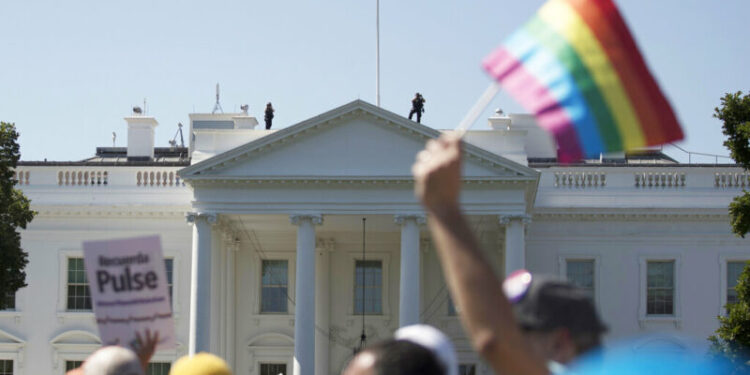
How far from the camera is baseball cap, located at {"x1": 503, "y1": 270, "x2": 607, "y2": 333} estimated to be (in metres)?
3.69

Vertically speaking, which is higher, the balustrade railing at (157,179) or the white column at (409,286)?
the balustrade railing at (157,179)

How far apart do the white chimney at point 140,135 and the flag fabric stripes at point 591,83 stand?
41.0m

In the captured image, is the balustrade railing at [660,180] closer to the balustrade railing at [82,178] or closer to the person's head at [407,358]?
the balustrade railing at [82,178]

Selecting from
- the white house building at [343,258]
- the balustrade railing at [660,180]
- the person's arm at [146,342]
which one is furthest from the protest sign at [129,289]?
the balustrade railing at [660,180]

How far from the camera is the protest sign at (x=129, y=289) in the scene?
6.27 meters

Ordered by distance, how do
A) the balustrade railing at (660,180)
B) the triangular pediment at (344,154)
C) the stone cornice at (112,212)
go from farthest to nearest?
1. the balustrade railing at (660,180)
2. the stone cornice at (112,212)
3. the triangular pediment at (344,154)

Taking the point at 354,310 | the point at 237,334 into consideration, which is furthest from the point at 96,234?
the point at 354,310

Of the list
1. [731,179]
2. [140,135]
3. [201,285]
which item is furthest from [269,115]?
[731,179]

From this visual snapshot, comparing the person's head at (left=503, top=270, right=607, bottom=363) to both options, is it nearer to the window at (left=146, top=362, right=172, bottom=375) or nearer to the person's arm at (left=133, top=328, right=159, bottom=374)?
the person's arm at (left=133, top=328, right=159, bottom=374)

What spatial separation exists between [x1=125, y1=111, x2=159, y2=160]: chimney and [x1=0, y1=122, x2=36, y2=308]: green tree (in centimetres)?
1264

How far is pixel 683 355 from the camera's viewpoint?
3.73 meters

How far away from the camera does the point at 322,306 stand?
39250 mm

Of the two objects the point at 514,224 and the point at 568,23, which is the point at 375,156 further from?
the point at 568,23

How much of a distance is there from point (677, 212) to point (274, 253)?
38.8 feet
